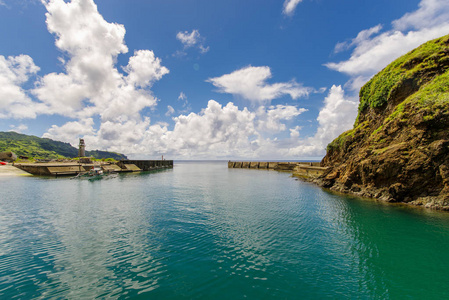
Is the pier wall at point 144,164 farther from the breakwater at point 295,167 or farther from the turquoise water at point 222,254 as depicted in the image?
the turquoise water at point 222,254

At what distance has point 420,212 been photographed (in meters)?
23.7

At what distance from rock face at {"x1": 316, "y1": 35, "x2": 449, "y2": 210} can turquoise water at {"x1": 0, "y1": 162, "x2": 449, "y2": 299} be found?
5.52m

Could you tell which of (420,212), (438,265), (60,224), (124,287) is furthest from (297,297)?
(420,212)

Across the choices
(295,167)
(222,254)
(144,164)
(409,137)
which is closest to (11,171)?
(144,164)

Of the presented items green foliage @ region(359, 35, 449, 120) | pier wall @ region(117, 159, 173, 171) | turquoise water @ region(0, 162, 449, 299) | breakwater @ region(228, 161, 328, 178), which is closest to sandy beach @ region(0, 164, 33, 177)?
pier wall @ region(117, 159, 173, 171)

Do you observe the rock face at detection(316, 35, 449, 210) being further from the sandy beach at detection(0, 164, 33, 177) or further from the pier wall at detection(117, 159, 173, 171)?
the sandy beach at detection(0, 164, 33, 177)

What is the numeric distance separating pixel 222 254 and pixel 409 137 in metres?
35.5

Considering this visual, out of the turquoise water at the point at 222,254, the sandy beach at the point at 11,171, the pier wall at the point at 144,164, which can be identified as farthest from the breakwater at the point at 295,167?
the sandy beach at the point at 11,171

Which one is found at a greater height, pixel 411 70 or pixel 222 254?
pixel 411 70

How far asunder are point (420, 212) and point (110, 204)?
4526 centimetres

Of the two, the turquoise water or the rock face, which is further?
the rock face

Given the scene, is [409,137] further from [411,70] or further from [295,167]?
[295,167]

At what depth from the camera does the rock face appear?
25.6 meters

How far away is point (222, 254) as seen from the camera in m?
13.9
